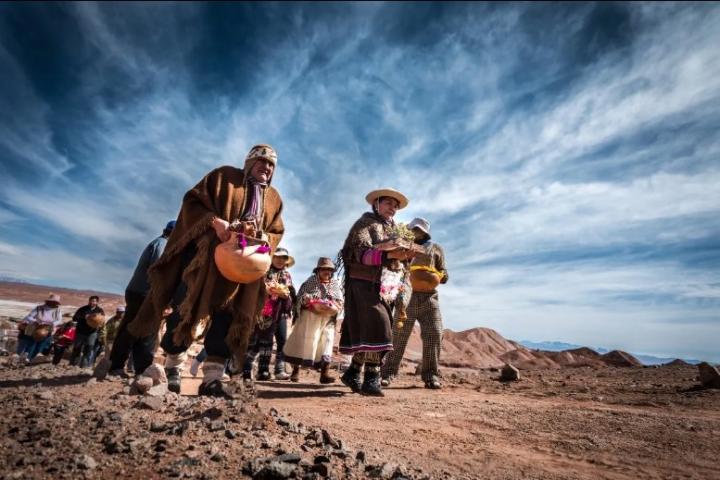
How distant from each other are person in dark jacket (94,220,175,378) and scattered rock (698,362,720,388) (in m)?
6.80

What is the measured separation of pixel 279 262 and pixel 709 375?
250 inches

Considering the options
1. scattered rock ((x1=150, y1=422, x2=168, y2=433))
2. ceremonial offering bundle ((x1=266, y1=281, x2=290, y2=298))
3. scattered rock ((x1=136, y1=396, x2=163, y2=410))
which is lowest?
scattered rock ((x1=150, y1=422, x2=168, y2=433))

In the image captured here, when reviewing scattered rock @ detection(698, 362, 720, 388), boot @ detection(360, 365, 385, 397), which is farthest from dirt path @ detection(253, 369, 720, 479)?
scattered rock @ detection(698, 362, 720, 388)

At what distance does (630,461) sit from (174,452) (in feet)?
8.51

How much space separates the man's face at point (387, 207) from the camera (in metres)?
4.82

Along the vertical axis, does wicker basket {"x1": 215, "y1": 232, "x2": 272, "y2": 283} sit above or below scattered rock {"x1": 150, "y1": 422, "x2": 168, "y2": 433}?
above

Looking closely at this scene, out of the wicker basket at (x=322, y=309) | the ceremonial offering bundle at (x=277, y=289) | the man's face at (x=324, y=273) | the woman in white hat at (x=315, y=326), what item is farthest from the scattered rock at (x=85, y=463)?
the man's face at (x=324, y=273)

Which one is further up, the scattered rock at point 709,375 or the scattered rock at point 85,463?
the scattered rock at point 709,375

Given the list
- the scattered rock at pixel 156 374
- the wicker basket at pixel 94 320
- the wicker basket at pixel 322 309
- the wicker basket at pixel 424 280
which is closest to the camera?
the scattered rock at pixel 156 374

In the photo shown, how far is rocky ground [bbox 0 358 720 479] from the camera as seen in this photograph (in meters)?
1.67

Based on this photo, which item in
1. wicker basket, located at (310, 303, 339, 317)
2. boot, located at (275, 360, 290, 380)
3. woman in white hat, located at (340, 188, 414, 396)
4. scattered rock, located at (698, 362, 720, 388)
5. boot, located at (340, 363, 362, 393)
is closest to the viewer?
woman in white hat, located at (340, 188, 414, 396)

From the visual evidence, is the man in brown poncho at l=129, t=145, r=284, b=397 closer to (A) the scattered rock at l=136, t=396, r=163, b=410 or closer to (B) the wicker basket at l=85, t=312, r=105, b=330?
(A) the scattered rock at l=136, t=396, r=163, b=410

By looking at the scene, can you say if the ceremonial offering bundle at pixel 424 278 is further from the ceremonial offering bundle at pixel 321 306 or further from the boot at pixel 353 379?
the boot at pixel 353 379

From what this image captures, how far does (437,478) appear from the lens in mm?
1884
